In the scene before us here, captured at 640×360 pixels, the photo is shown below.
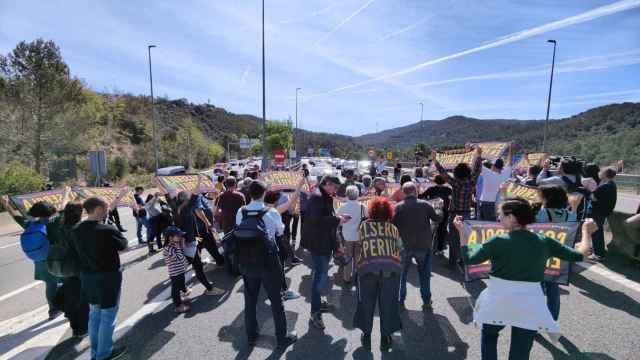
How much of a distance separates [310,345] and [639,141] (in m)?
70.9

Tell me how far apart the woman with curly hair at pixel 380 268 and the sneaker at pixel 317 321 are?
2.14ft

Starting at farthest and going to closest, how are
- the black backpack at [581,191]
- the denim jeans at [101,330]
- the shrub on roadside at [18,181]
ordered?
the shrub on roadside at [18,181]
the black backpack at [581,191]
the denim jeans at [101,330]

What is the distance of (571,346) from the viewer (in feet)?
12.1

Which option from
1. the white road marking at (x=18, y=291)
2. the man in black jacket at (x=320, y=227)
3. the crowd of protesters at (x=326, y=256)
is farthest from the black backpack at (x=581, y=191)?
the white road marking at (x=18, y=291)

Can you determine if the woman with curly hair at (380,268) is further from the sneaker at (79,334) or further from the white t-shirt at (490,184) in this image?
the white t-shirt at (490,184)

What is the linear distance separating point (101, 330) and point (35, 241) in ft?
5.65

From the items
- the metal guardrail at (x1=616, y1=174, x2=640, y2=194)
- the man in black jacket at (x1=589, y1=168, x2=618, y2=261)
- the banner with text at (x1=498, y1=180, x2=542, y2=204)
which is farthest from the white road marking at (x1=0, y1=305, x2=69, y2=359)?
the metal guardrail at (x1=616, y1=174, x2=640, y2=194)

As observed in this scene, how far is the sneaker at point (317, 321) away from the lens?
162 inches

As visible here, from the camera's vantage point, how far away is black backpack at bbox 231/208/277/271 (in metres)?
3.52

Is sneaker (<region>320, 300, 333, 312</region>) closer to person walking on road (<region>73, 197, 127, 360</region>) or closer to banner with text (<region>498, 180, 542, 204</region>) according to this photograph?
person walking on road (<region>73, 197, 127, 360</region>)

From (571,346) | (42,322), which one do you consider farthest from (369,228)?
(42,322)

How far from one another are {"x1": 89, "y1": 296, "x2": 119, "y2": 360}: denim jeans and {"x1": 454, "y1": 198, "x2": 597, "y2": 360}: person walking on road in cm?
345

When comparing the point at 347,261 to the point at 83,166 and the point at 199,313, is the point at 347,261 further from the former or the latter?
the point at 83,166

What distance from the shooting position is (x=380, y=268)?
11.4 ft
